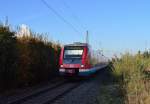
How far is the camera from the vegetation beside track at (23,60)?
20438mm

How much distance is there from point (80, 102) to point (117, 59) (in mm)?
16027

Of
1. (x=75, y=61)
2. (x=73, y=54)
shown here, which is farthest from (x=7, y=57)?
(x=73, y=54)

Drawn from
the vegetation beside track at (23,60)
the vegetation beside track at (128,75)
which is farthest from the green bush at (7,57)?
the vegetation beside track at (128,75)

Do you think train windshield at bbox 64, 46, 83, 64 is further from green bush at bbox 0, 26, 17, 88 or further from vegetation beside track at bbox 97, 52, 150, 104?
green bush at bbox 0, 26, 17, 88

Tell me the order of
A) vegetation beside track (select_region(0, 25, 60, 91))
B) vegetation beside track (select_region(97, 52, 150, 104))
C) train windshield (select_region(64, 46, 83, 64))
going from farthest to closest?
1. train windshield (select_region(64, 46, 83, 64))
2. vegetation beside track (select_region(0, 25, 60, 91))
3. vegetation beside track (select_region(97, 52, 150, 104))

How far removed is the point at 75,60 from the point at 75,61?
76 millimetres

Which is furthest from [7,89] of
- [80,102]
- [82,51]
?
[82,51]

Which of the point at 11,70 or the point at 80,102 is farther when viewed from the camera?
the point at 11,70

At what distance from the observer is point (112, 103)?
50.5ft

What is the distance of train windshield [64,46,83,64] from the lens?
2917cm

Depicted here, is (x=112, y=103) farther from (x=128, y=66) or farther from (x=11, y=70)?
(x=128, y=66)

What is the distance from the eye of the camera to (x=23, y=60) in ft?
76.1

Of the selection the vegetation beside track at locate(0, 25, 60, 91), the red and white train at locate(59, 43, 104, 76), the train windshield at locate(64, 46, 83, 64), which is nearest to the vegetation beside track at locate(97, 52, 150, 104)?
the red and white train at locate(59, 43, 104, 76)

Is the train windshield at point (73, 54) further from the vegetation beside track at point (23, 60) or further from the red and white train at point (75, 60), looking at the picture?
the vegetation beside track at point (23, 60)
